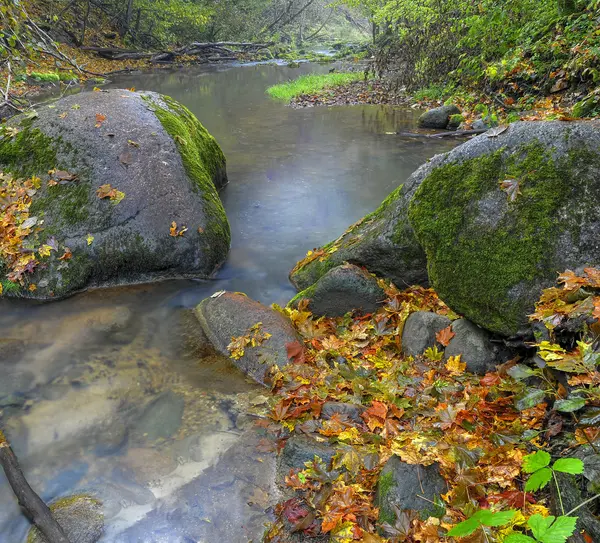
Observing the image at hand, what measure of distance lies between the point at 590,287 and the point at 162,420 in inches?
127

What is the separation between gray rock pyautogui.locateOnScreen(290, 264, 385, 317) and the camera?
4.77 meters

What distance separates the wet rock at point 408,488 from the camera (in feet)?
8.38

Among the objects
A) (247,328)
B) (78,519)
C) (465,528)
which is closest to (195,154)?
(247,328)

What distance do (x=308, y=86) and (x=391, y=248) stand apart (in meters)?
16.0

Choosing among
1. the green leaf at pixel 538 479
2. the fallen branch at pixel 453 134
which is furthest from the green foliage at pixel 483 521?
the fallen branch at pixel 453 134

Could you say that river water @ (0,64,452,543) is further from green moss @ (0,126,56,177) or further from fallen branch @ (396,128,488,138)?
fallen branch @ (396,128,488,138)

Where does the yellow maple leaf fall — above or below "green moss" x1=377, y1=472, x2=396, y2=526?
above

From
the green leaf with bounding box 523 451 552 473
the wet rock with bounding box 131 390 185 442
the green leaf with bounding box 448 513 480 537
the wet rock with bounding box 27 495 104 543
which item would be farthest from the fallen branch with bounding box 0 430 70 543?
the green leaf with bounding box 523 451 552 473

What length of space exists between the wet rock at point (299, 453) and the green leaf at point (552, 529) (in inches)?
59.4

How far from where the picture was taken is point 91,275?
5656 mm

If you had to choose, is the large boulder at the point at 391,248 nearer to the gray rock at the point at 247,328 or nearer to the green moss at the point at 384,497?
the gray rock at the point at 247,328

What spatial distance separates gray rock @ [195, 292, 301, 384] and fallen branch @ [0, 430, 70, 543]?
1838mm

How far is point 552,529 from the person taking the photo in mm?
1713

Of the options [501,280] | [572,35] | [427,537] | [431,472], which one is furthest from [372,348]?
[572,35]
